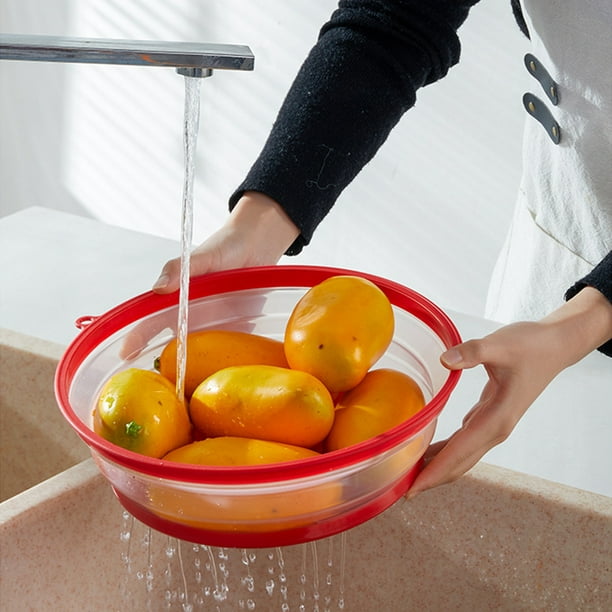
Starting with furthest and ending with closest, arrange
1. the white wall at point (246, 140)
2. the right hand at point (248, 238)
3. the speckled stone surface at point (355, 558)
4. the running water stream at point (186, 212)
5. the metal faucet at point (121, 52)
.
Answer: the white wall at point (246, 140) → the right hand at point (248, 238) → the speckled stone surface at point (355, 558) → the running water stream at point (186, 212) → the metal faucet at point (121, 52)

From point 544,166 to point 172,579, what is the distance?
0.64 metres

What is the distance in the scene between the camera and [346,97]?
36.4 inches

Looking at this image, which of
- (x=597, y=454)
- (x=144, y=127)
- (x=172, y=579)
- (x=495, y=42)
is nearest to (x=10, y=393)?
(x=172, y=579)

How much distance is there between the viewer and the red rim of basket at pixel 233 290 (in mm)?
501

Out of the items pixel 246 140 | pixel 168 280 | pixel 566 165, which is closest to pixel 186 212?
pixel 168 280

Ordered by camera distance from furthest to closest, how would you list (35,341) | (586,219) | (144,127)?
(144,127), (586,219), (35,341)

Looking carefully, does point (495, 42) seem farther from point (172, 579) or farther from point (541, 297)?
point (172, 579)

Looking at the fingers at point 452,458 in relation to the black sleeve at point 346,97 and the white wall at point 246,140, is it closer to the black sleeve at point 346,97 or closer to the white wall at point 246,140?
the black sleeve at point 346,97

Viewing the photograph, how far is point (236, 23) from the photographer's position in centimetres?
231

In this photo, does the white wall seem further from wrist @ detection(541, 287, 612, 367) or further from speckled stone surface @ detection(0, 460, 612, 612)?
speckled stone surface @ detection(0, 460, 612, 612)

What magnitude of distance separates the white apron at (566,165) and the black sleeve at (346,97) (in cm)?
11

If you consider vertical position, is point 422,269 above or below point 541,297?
below

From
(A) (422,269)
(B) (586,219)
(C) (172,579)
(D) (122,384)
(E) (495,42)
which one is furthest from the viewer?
(A) (422,269)

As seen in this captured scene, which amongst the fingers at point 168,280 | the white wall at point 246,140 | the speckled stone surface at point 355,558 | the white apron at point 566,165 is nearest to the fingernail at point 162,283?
the fingers at point 168,280
